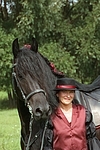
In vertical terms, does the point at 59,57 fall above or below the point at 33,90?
below

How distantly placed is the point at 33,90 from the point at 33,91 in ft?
0.04

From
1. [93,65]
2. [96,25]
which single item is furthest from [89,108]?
[93,65]

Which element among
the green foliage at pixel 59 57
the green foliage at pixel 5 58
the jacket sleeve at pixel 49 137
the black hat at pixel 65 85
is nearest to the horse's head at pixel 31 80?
the black hat at pixel 65 85

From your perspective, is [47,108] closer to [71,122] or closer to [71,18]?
[71,122]

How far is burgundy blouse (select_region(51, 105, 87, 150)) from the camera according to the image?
3279 mm

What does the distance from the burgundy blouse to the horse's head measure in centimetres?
24

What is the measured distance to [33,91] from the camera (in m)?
3.25

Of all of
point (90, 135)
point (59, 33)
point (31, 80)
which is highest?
point (59, 33)

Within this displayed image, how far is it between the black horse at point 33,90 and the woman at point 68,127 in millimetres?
95

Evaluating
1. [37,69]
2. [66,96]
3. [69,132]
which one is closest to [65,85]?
[66,96]

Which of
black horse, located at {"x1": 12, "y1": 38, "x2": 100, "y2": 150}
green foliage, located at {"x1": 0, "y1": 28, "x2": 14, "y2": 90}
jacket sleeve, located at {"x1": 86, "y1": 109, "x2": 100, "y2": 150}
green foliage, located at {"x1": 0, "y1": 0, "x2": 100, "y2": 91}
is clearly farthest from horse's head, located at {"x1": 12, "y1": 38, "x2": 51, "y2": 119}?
green foliage, located at {"x1": 0, "y1": 28, "x2": 14, "y2": 90}

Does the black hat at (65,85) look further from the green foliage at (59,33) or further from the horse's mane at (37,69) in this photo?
the green foliage at (59,33)

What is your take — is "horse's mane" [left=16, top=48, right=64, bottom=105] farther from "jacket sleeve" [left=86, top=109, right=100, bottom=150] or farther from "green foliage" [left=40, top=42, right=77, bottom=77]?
"green foliage" [left=40, top=42, right=77, bottom=77]

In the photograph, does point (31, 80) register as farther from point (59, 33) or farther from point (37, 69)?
point (59, 33)
